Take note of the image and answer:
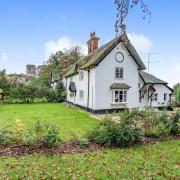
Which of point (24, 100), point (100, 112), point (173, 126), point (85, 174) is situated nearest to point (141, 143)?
point (173, 126)

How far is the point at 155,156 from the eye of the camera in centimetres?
759

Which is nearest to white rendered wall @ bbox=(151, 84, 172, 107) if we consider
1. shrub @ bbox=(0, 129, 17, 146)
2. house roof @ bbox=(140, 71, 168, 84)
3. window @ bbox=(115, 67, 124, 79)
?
house roof @ bbox=(140, 71, 168, 84)

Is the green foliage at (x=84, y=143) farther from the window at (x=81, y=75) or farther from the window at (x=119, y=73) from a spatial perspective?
the window at (x=81, y=75)

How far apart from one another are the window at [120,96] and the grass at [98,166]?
46.7 ft

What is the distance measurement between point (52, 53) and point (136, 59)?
37.2 metres

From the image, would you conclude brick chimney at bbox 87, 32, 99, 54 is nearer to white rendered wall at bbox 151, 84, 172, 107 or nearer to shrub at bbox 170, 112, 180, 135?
white rendered wall at bbox 151, 84, 172, 107

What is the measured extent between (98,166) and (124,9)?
4.52 metres

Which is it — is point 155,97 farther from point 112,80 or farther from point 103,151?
point 103,151

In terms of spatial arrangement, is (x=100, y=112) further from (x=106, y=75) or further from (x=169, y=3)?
(x=169, y=3)

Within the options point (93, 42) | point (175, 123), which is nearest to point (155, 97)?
point (93, 42)

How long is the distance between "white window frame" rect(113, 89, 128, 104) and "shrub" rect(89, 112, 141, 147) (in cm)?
1288

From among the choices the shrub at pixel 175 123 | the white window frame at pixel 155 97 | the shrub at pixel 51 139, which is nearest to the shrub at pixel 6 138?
the shrub at pixel 51 139

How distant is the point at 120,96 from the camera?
74.0 ft

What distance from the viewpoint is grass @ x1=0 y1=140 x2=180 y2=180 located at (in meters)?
5.82
